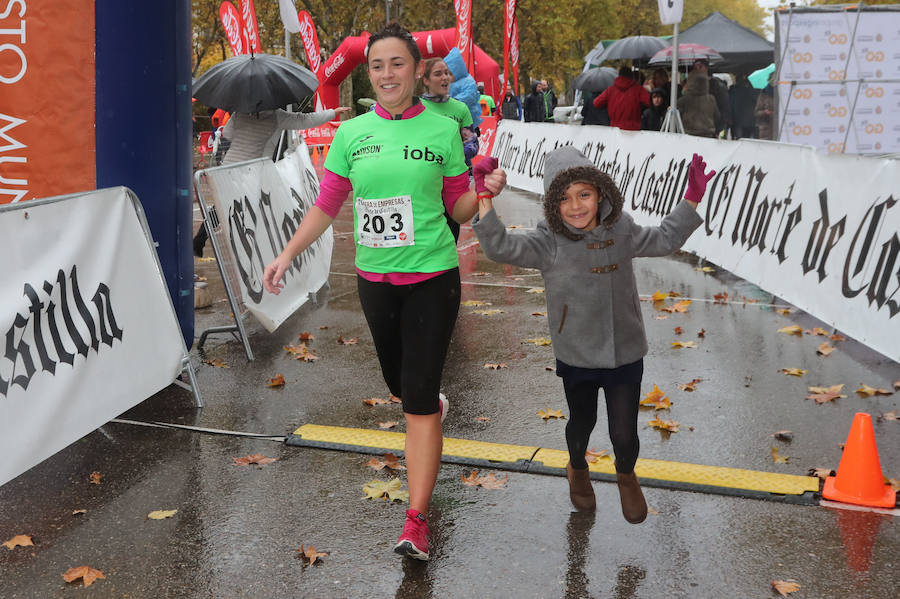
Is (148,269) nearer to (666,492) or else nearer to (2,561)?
(2,561)

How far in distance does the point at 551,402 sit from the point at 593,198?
2.25m

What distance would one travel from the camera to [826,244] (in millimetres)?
7809

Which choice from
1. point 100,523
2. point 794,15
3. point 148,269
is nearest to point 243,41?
point 794,15

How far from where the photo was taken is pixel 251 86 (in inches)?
349

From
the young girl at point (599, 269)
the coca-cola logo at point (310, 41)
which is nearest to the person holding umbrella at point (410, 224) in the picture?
the young girl at point (599, 269)

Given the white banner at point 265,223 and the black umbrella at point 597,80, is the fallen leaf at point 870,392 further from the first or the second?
the black umbrella at point 597,80

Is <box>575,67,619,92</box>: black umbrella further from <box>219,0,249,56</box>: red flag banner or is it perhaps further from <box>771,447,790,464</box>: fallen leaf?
<box>771,447,790,464</box>: fallen leaf

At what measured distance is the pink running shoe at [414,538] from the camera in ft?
12.5

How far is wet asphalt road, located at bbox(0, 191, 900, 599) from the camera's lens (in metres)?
3.76

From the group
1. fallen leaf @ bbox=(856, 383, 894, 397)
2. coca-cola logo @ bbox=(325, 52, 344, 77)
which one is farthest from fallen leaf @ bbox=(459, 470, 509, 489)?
coca-cola logo @ bbox=(325, 52, 344, 77)

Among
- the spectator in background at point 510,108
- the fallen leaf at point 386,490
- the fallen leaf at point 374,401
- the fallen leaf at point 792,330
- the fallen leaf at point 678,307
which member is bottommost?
the spectator in background at point 510,108

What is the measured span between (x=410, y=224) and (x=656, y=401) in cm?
264

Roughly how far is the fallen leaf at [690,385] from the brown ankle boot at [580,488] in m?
2.10

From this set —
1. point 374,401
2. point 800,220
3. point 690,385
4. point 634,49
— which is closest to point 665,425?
point 690,385
